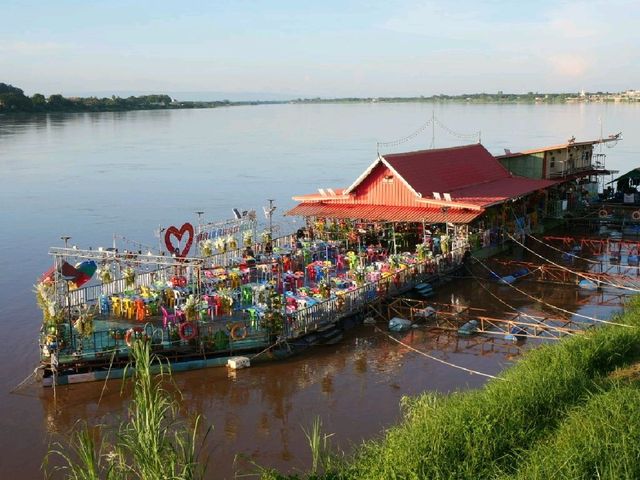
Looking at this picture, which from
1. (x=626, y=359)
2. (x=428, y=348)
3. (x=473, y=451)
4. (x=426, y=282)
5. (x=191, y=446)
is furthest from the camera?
(x=426, y=282)

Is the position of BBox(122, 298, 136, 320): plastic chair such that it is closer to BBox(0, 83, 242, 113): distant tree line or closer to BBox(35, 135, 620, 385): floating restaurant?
BBox(35, 135, 620, 385): floating restaurant

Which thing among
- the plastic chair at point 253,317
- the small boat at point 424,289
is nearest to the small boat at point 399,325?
the small boat at point 424,289

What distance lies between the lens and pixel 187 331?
17609 mm

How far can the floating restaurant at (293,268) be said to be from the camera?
1767 centimetres

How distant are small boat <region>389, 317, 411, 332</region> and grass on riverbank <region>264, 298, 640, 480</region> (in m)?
6.58

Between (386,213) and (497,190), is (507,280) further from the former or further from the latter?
(497,190)

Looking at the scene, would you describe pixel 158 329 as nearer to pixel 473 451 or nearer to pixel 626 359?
pixel 473 451

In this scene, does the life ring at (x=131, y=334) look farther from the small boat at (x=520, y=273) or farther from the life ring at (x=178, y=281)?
the small boat at (x=520, y=273)

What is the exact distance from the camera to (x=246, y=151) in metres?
84.5

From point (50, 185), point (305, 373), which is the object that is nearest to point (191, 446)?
point (305, 373)

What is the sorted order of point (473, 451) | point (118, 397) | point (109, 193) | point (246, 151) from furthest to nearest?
point (246, 151) < point (109, 193) < point (118, 397) < point (473, 451)

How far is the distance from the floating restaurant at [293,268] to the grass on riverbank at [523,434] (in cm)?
460

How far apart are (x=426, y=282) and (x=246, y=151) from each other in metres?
62.0

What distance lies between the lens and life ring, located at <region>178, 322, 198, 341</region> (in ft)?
57.6
